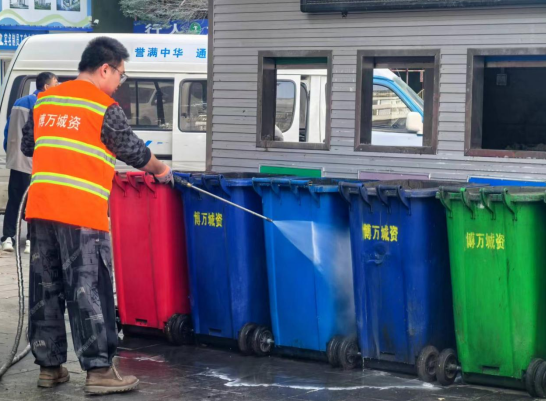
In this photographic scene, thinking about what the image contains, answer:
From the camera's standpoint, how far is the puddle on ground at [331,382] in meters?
6.21

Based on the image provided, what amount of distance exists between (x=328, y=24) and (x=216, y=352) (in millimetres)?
3638

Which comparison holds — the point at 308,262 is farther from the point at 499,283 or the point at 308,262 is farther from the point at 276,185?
the point at 499,283

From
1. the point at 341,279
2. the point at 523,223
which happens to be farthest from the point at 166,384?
the point at 523,223

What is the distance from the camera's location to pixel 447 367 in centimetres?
620

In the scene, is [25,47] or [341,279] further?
[25,47]

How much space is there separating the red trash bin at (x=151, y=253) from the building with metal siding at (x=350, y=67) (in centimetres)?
237

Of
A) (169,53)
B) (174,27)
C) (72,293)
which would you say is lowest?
(72,293)

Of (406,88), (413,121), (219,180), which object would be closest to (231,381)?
(219,180)

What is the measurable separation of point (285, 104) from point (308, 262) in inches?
311

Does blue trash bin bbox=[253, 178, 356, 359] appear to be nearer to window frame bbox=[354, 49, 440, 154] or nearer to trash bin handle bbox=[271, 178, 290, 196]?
trash bin handle bbox=[271, 178, 290, 196]

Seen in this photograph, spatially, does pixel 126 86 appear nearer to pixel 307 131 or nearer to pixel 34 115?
pixel 307 131

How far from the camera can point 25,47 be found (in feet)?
51.8

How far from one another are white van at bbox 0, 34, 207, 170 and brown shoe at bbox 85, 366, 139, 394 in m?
9.21

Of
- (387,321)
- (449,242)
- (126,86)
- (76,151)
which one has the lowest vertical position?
(387,321)
